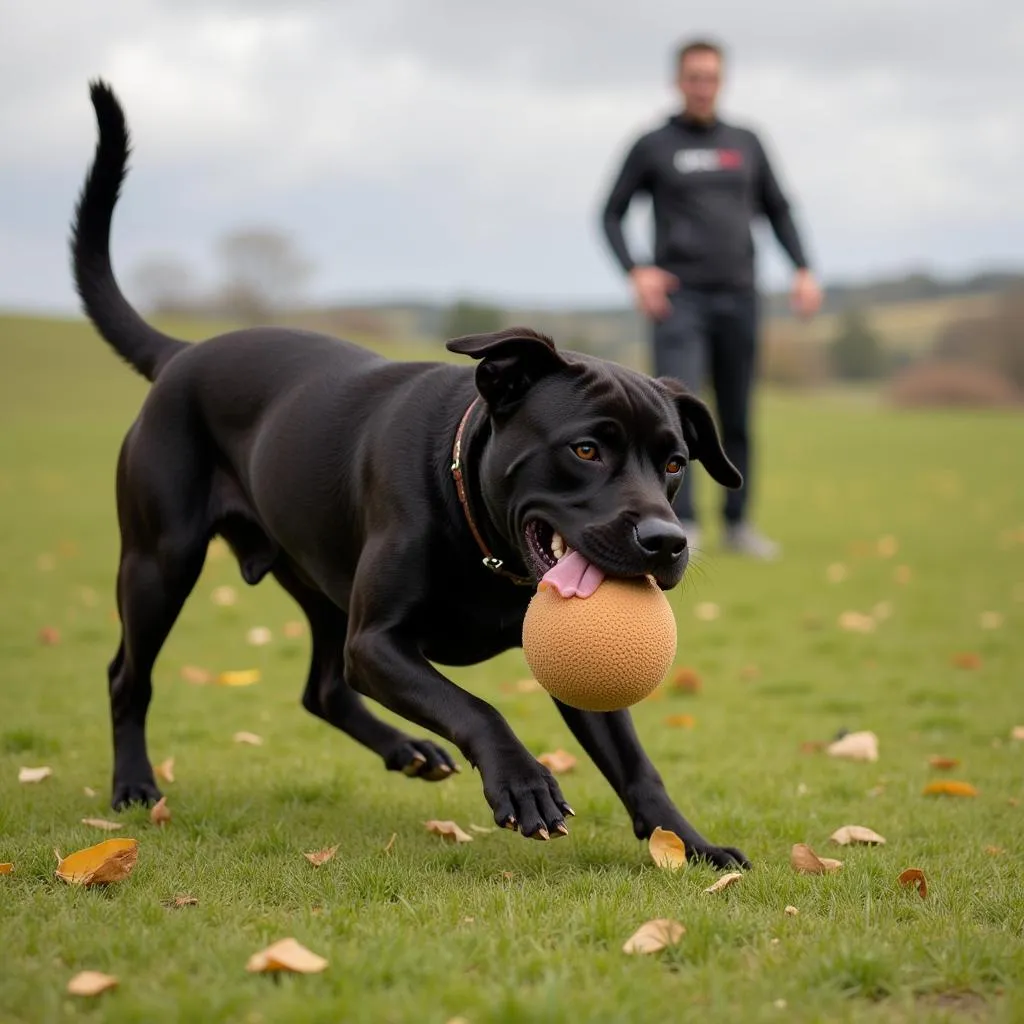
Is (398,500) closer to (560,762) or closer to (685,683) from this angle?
(560,762)

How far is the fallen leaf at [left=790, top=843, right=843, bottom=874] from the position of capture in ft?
11.1

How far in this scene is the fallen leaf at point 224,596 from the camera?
371 inches

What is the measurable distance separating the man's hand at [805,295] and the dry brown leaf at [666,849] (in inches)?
285

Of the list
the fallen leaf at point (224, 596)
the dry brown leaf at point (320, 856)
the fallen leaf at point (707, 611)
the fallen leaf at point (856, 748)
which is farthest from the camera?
the fallen leaf at point (224, 596)

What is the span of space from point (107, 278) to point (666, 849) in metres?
3.02

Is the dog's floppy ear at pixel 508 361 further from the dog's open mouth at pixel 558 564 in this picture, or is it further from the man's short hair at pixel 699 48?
the man's short hair at pixel 699 48

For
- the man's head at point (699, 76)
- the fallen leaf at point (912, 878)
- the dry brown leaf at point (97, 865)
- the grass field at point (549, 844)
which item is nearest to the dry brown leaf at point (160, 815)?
the grass field at point (549, 844)

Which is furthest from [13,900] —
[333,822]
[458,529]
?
[458,529]

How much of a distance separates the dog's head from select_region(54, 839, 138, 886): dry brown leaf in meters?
1.23

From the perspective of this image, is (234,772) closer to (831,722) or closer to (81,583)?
(831,722)

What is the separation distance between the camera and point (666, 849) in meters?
3.46

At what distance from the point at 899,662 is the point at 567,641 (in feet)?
15.2

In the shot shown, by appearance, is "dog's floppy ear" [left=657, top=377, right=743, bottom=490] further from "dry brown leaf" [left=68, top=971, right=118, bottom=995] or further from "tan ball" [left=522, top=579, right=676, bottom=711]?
"dry brown leaf" [left=68, top=971, right=118, bottom=995]

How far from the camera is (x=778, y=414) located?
4047cm
